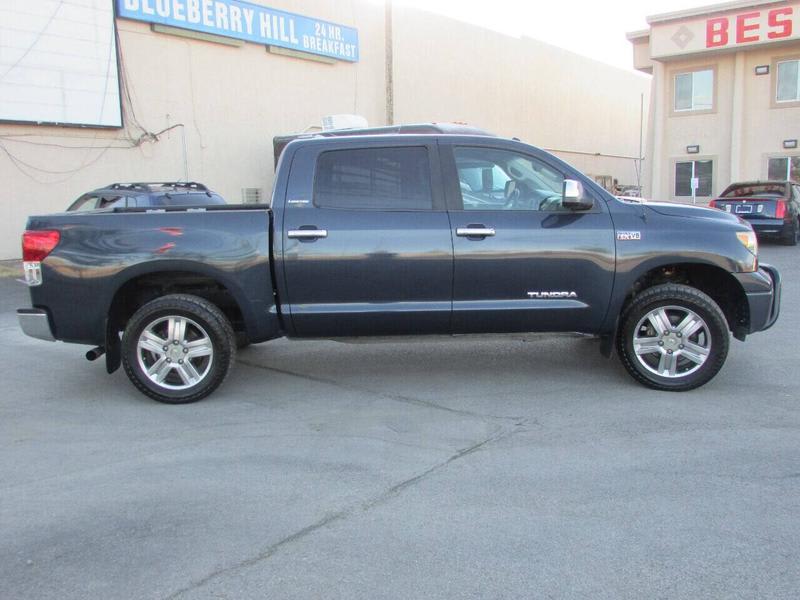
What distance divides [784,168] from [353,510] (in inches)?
971

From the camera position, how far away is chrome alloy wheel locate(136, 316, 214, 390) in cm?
549

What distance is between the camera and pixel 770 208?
53.2 ft

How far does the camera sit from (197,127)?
19.8 metres

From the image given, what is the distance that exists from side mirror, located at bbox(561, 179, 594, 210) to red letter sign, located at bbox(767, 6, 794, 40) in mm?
21270

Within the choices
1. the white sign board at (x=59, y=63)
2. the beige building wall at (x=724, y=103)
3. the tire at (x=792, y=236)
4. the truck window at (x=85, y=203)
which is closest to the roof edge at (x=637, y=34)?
the beige building wall at (x=724, y=103)

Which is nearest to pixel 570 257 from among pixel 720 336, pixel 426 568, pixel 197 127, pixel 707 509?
pixel 720 336

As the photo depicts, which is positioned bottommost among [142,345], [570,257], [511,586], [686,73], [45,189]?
[511,586]

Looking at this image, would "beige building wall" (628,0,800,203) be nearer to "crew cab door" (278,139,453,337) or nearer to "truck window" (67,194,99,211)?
"truck window" (67,194,99,211)

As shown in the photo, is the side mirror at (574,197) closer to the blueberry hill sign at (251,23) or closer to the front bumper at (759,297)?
the front bumper at (759,297)

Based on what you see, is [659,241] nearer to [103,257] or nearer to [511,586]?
[511,586]

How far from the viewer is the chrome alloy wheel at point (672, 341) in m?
5.54

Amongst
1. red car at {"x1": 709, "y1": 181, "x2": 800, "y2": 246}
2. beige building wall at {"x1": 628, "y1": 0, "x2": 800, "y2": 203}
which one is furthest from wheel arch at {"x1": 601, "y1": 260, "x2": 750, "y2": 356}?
beige building wall at {"x1": 628, "y1": 0, "x2": 800, "y2": 203}

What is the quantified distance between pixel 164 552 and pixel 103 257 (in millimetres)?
2772

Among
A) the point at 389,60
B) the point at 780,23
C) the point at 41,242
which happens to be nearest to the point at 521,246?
the point at 41,242
